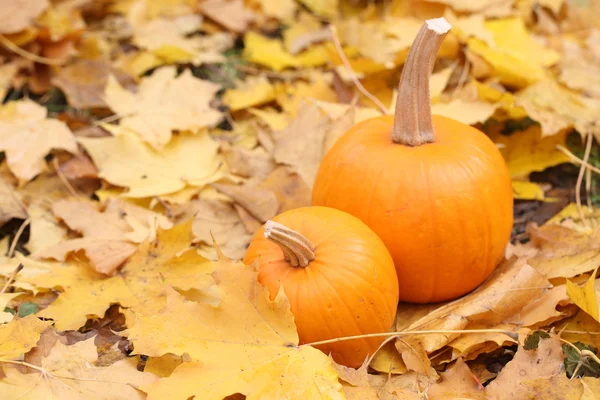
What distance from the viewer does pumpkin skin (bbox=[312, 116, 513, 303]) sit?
1579mm

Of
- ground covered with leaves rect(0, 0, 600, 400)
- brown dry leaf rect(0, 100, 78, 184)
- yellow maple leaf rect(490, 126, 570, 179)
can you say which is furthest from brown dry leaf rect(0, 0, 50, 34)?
yellow maple leaf rect(490, 126, 570, 179)

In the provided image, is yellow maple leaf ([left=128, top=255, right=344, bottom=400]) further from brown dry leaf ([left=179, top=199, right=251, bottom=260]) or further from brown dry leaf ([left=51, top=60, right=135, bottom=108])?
brown dry leaf ([left=51, top=60, right=135, bottom=108])

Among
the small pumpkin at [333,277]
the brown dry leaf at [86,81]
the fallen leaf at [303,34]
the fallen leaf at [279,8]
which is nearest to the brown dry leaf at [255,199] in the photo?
the small pumpkin at [333,277]

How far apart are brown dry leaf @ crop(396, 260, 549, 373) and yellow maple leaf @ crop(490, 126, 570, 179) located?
62 centimetres

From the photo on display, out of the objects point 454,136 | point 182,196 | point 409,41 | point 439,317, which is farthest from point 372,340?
point 409,41

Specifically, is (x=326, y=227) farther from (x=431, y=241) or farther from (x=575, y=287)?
(x=575, y=287)

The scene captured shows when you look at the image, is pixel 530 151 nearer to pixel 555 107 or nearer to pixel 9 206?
pixel 555 107

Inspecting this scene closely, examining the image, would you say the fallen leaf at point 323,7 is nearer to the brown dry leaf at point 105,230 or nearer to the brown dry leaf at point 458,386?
the brown dry leaf at point 105,230

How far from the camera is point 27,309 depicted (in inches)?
66.0

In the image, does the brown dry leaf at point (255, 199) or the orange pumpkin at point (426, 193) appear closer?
the orange pumpkin at point (426, 193)

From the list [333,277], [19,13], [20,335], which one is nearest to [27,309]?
[20,335]

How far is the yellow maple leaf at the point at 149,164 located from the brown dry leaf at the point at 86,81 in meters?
0.37

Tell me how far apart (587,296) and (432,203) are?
1.37 feet

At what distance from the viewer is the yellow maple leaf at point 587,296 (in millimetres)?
1391
